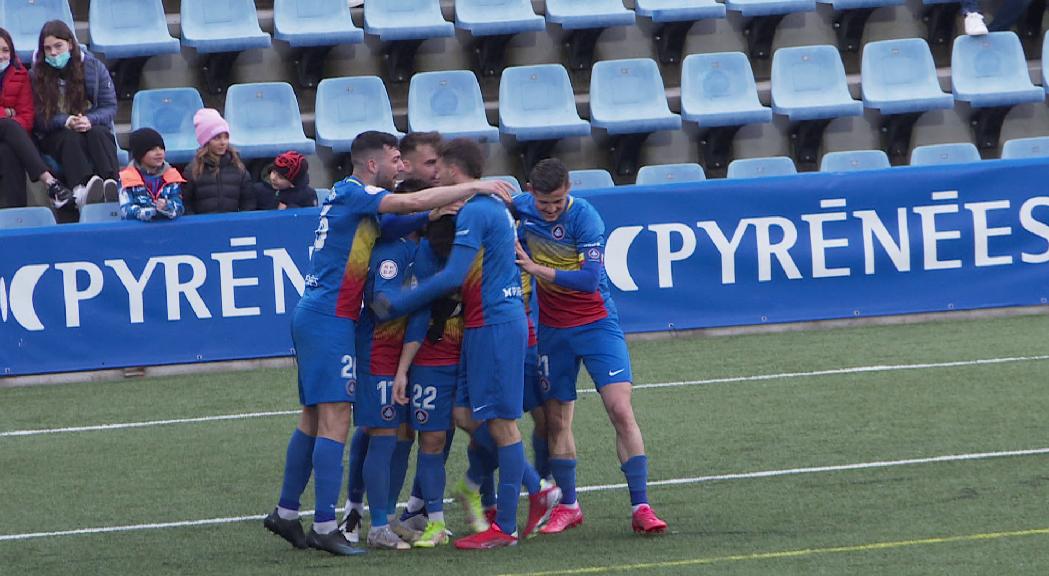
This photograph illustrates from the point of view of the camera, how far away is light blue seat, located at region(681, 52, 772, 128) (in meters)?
14.3

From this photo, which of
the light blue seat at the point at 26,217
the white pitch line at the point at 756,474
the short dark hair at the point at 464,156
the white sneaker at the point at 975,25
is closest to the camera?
the short dark hair at the point at 464,156

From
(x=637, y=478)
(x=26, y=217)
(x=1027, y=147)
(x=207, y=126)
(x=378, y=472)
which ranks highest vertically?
(x=207, y=126)

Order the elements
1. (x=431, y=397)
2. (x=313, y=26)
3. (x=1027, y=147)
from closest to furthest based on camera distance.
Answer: (x=431, y=397) → (x=1027, y=147) → (x=313, y=26)

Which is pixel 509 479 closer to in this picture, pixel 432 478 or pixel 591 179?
pixel 432 478

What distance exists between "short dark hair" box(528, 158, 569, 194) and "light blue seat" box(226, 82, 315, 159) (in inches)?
263

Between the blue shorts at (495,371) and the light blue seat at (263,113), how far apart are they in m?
6.90

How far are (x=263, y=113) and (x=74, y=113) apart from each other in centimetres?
177

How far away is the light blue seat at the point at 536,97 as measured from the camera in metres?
13.9

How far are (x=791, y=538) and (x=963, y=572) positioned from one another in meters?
0.89

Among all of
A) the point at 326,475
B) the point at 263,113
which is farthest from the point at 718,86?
the point at 326,475

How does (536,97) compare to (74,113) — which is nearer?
(74,113)

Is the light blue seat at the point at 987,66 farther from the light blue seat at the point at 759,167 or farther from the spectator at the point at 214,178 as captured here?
the spectator at the point at 214,178

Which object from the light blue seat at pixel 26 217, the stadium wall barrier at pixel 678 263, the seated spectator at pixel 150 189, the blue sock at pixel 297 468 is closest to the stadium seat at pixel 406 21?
the stadium wall barrier at pixel 678 263

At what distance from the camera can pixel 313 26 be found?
14188mm
